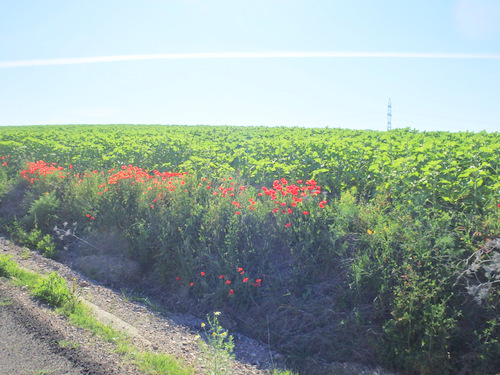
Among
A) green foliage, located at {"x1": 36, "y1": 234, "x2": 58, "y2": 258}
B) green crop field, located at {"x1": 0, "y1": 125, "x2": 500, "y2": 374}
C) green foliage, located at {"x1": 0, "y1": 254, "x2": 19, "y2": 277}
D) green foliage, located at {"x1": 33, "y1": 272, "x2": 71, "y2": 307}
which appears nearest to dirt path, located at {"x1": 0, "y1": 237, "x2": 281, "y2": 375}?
green foliage, located at {"x1": 33, "y1": 272, "x2": 71, "y2": 307}

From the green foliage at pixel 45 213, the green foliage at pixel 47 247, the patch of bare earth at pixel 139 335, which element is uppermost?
the green foliage at pixel 45 213

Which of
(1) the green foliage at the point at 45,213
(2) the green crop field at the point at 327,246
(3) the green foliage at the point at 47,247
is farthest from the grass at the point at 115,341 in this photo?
(1) the green foliage at the point at 45,213

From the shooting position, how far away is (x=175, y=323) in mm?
5148

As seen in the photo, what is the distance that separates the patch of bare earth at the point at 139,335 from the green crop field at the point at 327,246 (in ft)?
0.74

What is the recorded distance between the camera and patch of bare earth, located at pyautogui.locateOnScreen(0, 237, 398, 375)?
12.9 feet

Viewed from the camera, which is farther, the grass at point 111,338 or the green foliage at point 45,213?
the green foliage at point 45,213

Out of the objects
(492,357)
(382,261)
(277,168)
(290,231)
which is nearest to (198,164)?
(277,168)

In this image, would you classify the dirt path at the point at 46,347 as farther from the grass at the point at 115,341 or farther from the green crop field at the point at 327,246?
the green crop field at the point at 327,246

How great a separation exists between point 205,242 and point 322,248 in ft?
6.11

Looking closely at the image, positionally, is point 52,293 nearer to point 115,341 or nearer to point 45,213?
point 115,341

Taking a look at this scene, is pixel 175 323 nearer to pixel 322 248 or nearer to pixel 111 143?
pixel 322 248

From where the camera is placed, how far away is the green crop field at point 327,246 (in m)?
4.21

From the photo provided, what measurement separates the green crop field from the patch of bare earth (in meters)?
0.23

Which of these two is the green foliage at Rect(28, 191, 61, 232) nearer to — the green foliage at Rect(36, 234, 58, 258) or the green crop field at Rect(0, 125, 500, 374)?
the green crop field at Rect(0, 125, 500, 374)
